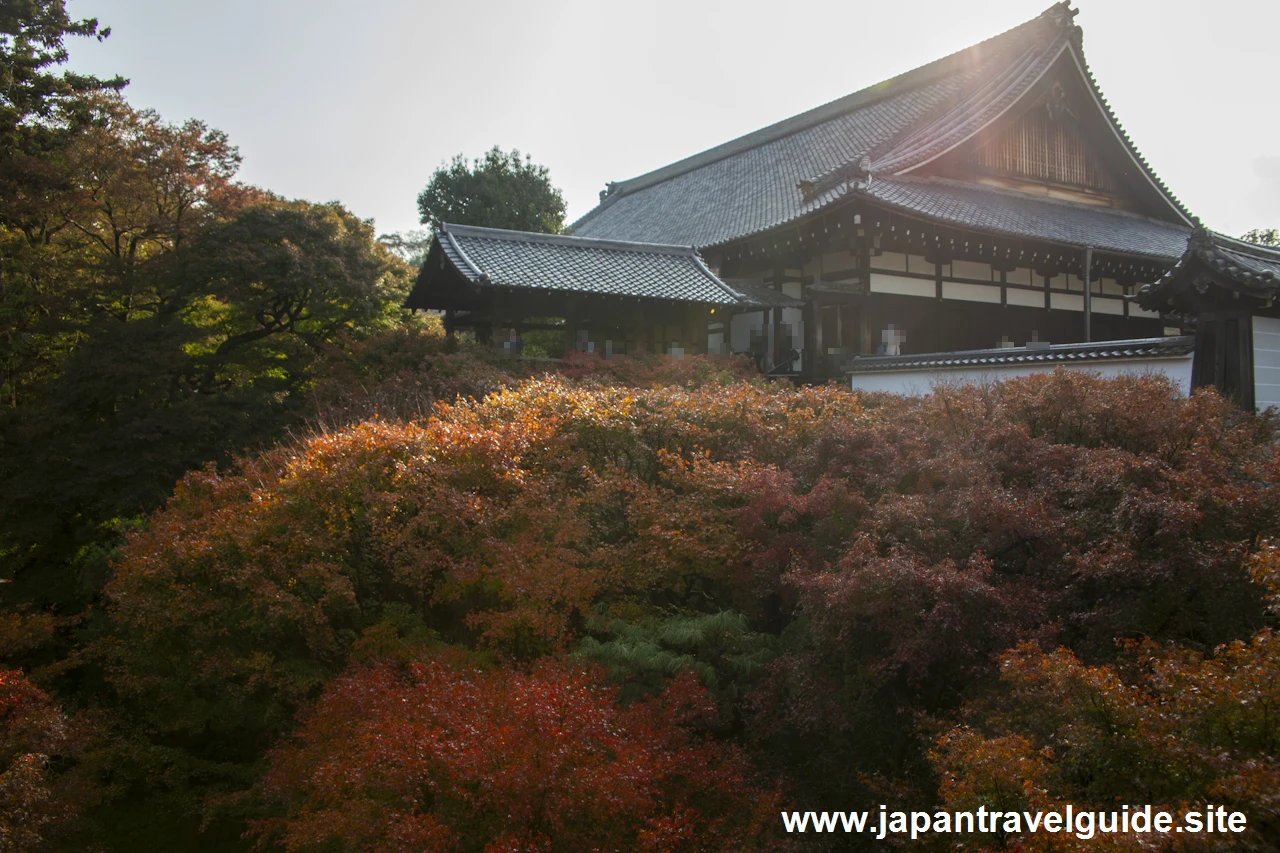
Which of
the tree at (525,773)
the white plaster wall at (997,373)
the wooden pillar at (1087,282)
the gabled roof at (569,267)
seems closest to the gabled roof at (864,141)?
the gabled roof at (569,267)

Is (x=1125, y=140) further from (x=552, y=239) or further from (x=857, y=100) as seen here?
(x=552, y=239)

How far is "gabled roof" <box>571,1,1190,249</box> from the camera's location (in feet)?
56.5

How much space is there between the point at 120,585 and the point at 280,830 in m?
2.46

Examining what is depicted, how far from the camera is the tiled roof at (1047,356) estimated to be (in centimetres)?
930

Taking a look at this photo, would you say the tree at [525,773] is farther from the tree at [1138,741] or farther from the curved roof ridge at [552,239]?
the curved roof ridge at [552,239]

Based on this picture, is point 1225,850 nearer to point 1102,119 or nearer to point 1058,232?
point 1058,232

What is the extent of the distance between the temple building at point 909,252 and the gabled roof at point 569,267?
0.15 ft

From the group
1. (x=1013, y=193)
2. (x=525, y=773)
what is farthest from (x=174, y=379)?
(x=1013, y=193)

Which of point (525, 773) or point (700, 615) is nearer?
point (525, 773)

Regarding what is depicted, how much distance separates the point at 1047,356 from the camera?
34.9ft

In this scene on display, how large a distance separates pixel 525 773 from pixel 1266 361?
8.90 m

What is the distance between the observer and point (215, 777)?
8398 millimetres

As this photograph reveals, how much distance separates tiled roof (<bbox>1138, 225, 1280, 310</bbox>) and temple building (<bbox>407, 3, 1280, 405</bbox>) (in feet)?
6.55

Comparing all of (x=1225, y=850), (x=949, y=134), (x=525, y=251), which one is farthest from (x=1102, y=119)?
(x=1225, y=850)
